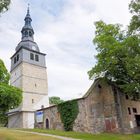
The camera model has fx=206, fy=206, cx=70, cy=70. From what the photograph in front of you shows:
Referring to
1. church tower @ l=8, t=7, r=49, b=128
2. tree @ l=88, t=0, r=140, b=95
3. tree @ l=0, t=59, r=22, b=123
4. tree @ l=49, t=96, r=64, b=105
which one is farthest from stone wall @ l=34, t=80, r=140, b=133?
tree @ l=49, t=96, r=64, b=105

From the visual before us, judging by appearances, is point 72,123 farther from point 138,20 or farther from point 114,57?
point 138,20

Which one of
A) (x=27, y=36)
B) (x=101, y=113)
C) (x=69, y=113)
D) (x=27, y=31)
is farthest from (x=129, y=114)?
(x=27, y=31)

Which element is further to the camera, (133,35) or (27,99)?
(27,99)

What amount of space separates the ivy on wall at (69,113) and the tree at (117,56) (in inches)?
200

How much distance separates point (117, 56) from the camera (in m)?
27.2

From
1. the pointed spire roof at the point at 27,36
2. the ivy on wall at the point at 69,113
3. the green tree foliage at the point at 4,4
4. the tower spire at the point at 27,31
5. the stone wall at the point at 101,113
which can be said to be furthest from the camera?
the tower spire at the point at 27,31

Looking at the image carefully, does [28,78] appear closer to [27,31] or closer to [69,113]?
[27,31]

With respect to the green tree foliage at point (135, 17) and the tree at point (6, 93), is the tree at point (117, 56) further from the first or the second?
the tree at point (6, 93)

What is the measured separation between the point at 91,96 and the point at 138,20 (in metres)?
14.0

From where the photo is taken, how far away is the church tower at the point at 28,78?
1737 inches

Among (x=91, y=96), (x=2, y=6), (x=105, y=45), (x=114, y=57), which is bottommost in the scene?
(x=91, y=96)

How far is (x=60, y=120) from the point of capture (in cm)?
3219

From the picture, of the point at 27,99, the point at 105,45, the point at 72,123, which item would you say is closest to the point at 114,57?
the point at 105,45

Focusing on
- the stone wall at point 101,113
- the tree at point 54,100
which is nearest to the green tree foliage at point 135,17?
the stone wall at point 101,113
